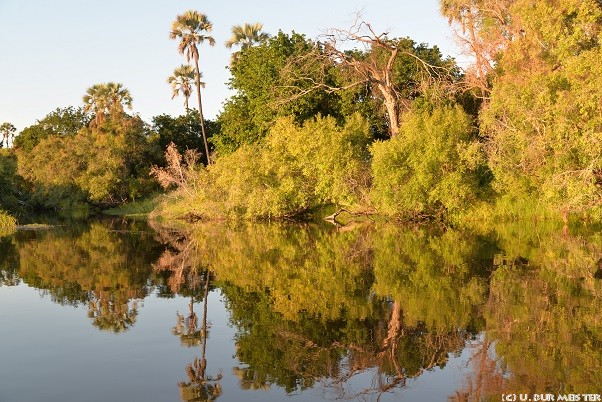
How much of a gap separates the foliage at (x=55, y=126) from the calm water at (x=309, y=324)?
58.2m

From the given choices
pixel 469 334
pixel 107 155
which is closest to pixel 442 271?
pixel 469 334

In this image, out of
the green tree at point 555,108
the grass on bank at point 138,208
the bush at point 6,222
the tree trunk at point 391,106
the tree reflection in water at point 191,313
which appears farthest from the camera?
the grass on bank at point 138,208

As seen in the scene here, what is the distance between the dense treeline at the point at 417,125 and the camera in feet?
74.6

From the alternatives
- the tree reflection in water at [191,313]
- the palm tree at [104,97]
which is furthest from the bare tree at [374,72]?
the palm tree at [104,97]

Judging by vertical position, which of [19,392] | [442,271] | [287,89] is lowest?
[19,392]

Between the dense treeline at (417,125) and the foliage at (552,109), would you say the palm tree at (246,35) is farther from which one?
the foliage at (552,109)

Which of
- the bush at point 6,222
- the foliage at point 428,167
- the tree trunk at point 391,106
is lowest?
the bush at point 6,222

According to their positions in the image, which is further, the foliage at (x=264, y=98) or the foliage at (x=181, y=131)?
the foliage at (x=181, y=131)

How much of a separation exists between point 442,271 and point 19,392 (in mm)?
11099

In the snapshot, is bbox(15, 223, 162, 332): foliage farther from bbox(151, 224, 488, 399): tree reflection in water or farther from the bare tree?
the bare tree

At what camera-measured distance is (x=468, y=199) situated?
3269 cm

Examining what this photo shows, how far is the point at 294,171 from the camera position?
37.2 metres

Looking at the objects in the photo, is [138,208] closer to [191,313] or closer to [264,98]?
[264,98]

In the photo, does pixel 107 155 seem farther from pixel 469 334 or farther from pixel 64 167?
pixel 469 334
